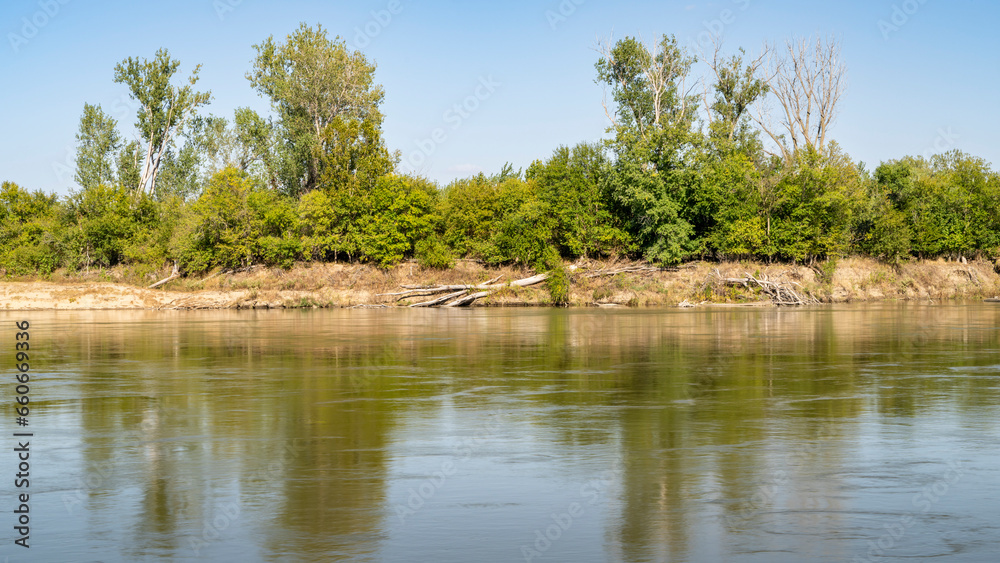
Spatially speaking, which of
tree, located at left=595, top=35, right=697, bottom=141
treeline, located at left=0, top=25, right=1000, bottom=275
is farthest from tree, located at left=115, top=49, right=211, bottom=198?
tree, located at left=595, top=35, right=697, bottom=141

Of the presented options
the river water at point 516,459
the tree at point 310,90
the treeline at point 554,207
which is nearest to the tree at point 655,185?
the treeline at point 554,207

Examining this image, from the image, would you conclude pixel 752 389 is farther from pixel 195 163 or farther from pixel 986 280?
pixel 195 163

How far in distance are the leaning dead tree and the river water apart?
104ft

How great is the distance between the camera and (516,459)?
9.12 meters

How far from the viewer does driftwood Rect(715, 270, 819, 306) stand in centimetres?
4984

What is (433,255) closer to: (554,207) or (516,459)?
(554,207)

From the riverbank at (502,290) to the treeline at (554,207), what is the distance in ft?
4.31

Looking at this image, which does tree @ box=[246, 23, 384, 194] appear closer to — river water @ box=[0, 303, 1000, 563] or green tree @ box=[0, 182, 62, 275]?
green tree @ box=[0, 182, 62, 275]

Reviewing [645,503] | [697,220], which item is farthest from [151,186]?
[645,503]

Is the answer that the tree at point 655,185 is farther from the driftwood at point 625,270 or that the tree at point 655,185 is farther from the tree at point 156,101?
the tree at point 156,101

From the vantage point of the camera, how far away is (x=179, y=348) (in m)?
22.9

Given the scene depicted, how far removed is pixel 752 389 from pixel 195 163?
271 feet

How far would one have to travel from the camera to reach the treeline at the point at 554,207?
2224 inches

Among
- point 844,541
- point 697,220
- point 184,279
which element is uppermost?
point 697,220
